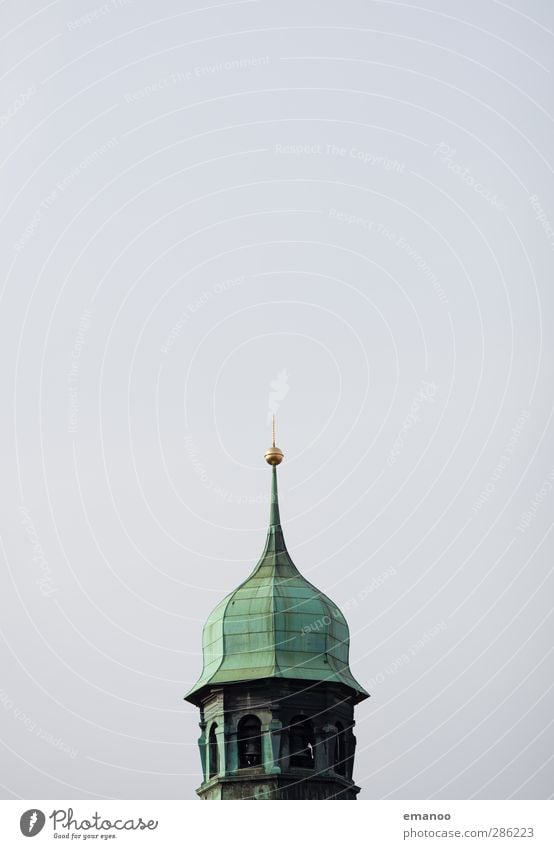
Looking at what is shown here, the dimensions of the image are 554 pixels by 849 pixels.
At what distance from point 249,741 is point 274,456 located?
405 inches

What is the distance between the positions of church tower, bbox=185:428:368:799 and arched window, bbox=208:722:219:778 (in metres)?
0.03

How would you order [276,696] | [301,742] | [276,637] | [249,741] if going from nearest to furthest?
[249,741] → [301,742] → [276,696] → [276,637]

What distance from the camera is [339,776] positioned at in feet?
195

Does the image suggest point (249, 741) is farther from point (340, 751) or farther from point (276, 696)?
point (340, 751)

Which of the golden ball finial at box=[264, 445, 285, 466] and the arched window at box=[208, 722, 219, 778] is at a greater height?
the golden ball finial at box=[264, 445, 285, 466]

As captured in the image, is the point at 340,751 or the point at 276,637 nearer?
the point at 340,751

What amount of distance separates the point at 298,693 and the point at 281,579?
13.3 ft

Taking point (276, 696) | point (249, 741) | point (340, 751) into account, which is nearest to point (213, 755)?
point (249, 741)

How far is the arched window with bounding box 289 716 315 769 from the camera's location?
5941 cm

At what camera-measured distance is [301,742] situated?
2351 inches

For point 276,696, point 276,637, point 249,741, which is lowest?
point 249,741

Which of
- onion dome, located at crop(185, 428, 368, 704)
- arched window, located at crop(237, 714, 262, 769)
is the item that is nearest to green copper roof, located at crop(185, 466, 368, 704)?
onion dome, located at crop(185, 428, 368, 704)

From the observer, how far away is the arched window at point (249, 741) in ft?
194

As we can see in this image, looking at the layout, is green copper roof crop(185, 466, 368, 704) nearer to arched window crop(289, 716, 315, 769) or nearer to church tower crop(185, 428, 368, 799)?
church tower crop(185, 428, 368, 799)
